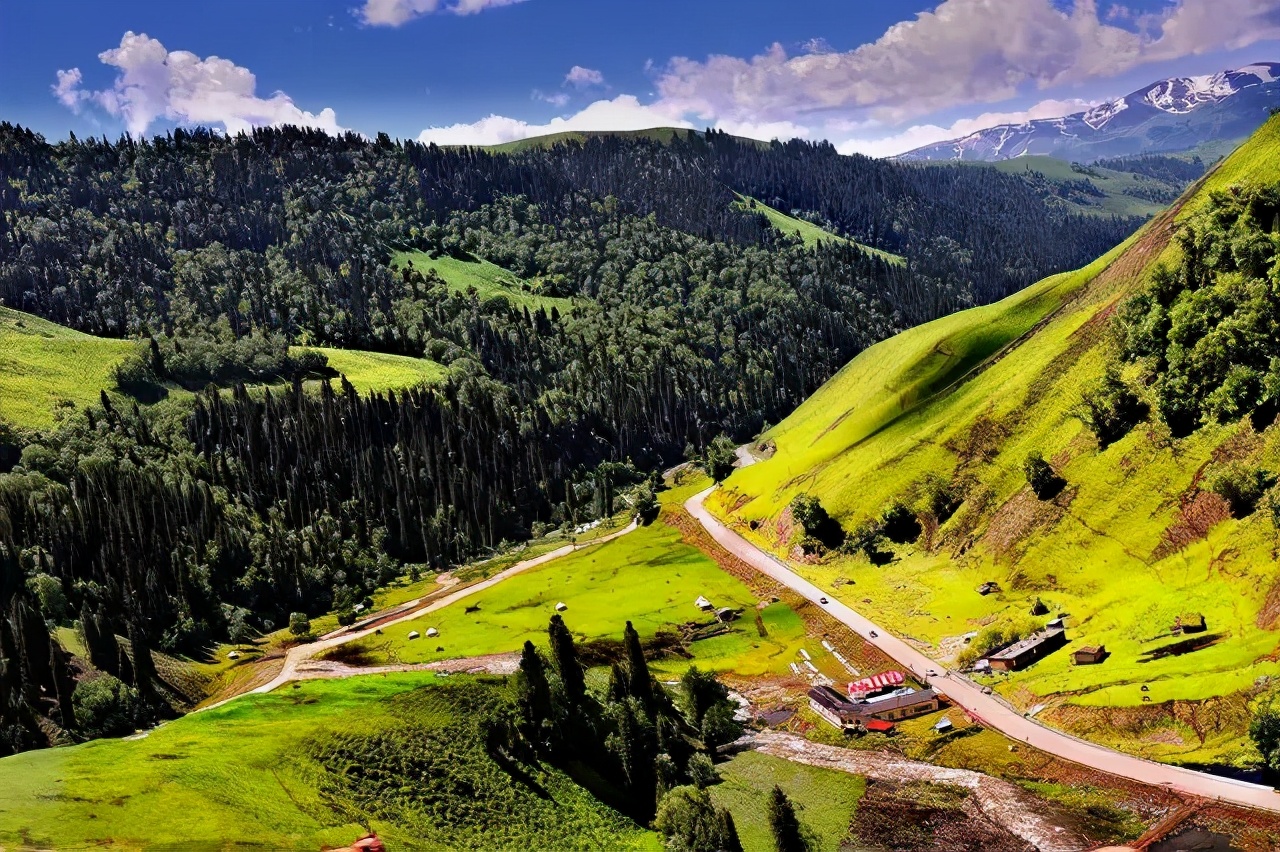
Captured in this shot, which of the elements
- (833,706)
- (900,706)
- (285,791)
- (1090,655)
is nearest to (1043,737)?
(1090,655)

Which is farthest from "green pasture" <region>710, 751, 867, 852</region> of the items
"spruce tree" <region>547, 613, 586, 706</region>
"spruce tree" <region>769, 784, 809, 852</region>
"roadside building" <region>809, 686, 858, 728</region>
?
"spruce tree" <region>547, 613, 586, 706</region>

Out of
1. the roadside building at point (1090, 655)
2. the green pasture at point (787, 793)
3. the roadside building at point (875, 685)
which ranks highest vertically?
the roadside building at point (1090, 655)

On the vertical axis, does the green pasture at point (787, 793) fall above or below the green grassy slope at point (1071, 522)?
below

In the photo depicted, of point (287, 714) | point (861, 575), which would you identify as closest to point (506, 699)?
point (287, 714)

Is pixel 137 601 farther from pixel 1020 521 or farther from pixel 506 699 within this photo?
pixel 1020 521

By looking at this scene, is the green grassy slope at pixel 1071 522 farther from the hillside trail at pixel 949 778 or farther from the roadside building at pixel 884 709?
the hillside trail at pixel 949 778

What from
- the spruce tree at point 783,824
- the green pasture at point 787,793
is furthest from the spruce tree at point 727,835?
the green pasture at point 787,793

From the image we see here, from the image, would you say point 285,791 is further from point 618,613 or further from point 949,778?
point 618,613
